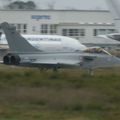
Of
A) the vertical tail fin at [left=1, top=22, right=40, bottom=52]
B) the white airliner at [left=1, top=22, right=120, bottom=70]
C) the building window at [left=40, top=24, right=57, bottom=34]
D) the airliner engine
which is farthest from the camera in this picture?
the building window at [left=40, top=24, right=57, bottom=34]

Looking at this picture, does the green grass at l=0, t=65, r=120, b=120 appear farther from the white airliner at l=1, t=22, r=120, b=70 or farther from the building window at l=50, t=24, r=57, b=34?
the building window at l=50, t=24, r=57, b=34

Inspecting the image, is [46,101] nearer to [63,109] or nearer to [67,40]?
[63,109]

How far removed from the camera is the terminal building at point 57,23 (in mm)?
106812

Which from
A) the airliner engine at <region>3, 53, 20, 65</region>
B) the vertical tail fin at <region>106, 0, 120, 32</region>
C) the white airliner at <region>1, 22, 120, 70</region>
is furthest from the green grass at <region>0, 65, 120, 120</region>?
the white airliner at <region>1, 22, 120, 70</region>

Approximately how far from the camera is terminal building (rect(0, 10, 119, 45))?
106812mm

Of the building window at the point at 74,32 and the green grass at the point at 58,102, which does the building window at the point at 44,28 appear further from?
the green grass at the point at 58,102

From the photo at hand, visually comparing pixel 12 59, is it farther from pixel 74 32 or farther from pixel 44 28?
pixel 44 28

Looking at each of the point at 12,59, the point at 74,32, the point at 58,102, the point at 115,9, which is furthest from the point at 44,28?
the point at 58,102

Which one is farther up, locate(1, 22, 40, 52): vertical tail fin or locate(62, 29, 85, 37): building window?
locate(1, 22, 40, 52): vertical tail fin

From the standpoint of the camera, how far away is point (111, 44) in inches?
3716

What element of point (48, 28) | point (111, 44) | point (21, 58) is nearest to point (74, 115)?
point (21, 58)

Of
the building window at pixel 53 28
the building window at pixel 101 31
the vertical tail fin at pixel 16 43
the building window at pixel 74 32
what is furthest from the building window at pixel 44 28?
the vertical tail fin at pixel 16 43

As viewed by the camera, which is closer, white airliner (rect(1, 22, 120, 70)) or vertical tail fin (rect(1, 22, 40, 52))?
white airliner (rect(1, 22, 120, 70))

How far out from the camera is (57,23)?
355ft
